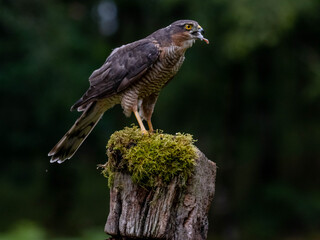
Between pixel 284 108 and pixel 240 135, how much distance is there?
180 centimetres

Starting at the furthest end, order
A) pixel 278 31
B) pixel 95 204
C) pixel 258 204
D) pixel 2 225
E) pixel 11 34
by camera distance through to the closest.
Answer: pixel 95 204 < pixel 258 204 < pixel 2 225 < pixel 11 34 < pixel 278 31

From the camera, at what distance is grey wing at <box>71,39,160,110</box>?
525 centimetres

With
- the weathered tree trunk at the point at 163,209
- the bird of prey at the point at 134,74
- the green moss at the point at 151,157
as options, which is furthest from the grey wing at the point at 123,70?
the weathered tree trunk at the point at 163,209

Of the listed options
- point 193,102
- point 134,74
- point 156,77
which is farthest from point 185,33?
point 193,102

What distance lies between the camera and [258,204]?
1606cm

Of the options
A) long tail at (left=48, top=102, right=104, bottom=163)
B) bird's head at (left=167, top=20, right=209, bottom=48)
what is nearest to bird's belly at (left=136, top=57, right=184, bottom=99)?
bird's head at (left=167, top=20, right=209, bottom=48)

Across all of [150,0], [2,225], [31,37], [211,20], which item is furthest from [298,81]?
[2,225]

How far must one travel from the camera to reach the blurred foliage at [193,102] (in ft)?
39.0

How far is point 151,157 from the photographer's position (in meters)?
3.84

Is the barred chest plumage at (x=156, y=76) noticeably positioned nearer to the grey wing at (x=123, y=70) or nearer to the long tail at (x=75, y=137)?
the grey wing at (x=123, y=70)

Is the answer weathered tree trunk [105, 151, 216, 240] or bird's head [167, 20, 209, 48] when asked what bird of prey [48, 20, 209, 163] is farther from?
weathered tree trunk [105, 151, 216, 240]

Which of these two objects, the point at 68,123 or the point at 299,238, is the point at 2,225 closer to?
the point at 68,123

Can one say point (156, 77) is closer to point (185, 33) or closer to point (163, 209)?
point (185, 33)

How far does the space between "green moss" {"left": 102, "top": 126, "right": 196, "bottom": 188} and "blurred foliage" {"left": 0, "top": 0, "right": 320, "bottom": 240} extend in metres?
7.31
